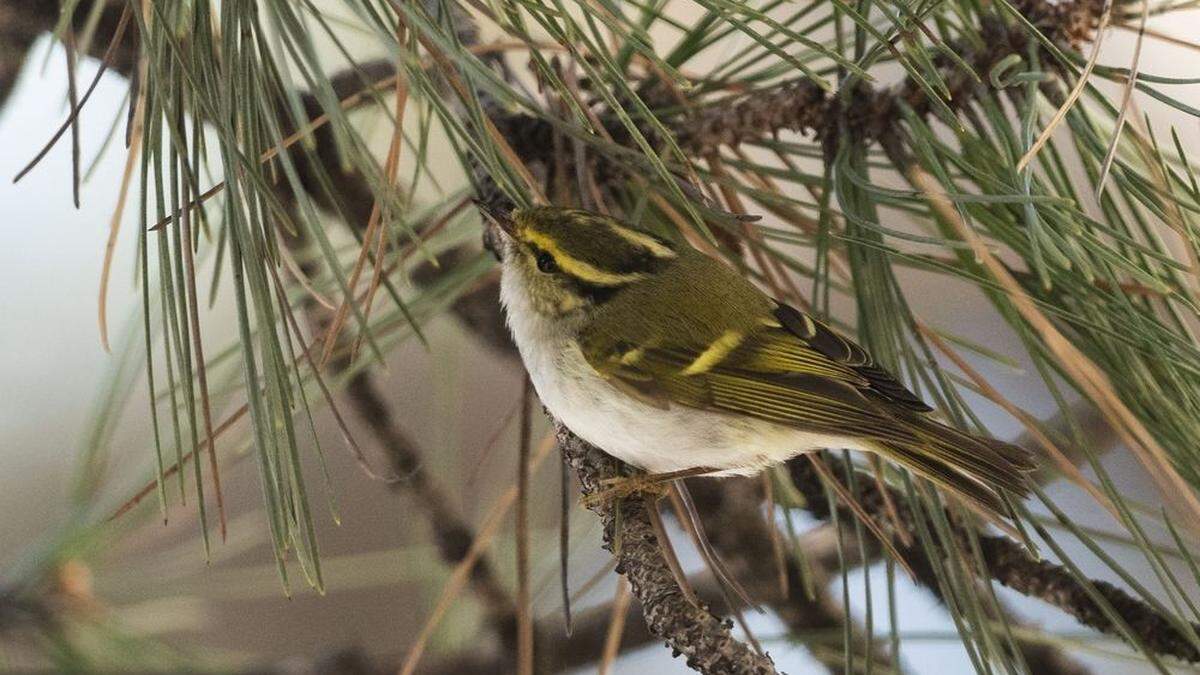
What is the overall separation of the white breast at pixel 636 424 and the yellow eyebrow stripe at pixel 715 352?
0.10 ft

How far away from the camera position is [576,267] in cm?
86

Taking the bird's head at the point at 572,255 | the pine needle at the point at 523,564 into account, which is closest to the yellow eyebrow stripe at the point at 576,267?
the bird's head at the point at 572,255

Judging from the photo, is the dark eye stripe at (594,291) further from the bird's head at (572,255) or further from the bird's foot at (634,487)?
the bird's foot at (634,487)

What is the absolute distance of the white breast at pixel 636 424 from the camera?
31.5 inches

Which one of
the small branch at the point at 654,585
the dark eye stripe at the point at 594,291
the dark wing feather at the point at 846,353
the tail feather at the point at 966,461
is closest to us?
the small branch at the point at 654,585

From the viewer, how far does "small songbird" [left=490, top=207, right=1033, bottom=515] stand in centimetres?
79

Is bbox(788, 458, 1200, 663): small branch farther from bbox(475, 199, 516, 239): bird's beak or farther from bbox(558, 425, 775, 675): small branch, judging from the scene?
bbox(475, 199, 516, 239): bird's beak

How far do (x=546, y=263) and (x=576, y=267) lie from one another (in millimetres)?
29

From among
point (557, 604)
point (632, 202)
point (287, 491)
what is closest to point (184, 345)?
point (287, 491)

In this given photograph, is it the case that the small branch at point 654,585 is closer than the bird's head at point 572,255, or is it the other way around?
the small branch at point 654,585

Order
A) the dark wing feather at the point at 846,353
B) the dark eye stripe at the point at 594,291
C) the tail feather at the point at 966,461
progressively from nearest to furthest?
the tail feather at the point at 966,461, the dark wing feather at the point at 846,353, the dark eye stripe at the point at 594,291

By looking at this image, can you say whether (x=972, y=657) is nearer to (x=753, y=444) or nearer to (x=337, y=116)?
(x=753, y=444)

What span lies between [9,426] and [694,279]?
1.09 metres

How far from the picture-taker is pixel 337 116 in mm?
552
